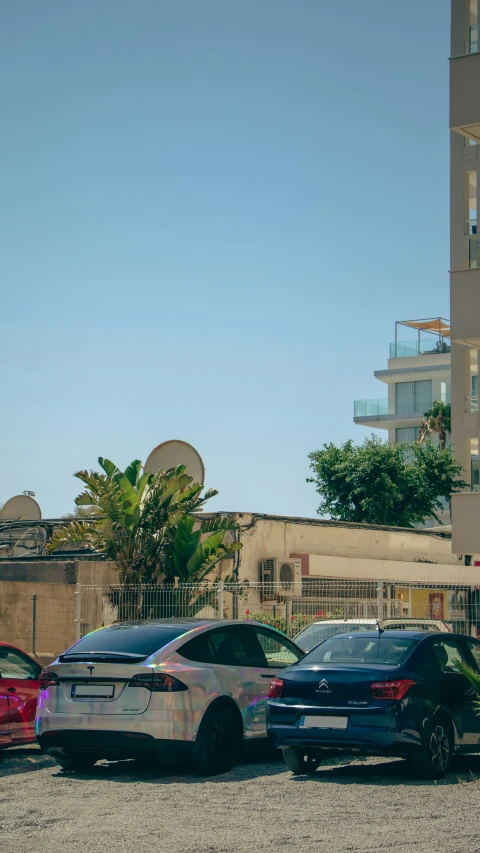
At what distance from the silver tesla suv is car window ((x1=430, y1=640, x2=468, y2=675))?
1.98 meters

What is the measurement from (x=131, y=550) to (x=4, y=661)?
33.1ft

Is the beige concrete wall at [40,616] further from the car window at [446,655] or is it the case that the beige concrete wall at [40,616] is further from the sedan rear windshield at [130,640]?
the car window at [446,655]

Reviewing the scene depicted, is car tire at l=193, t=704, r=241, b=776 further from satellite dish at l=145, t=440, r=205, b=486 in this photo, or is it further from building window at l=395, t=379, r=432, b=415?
building window at l=395, t=379, r=432, b=415

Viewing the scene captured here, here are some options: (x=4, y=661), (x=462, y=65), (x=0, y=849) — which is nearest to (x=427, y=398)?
(x=462, y=65)

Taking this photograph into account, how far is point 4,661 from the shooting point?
14.2 meters

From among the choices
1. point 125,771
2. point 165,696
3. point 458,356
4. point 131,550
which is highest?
point 458,356

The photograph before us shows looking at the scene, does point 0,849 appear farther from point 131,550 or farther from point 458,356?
point 458,356

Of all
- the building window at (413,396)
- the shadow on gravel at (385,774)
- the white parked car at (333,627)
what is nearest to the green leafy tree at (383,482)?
the building window at (413,396)

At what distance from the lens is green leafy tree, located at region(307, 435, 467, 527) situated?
52750 millimetres

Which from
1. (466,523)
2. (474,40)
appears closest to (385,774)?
(466,523)

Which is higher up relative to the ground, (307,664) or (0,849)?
(307,664)

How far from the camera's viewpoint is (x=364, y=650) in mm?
12047

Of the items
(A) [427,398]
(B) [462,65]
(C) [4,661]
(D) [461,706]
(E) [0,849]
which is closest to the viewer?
(E) [0,849]

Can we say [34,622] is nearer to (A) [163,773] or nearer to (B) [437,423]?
(A) [163,773]
